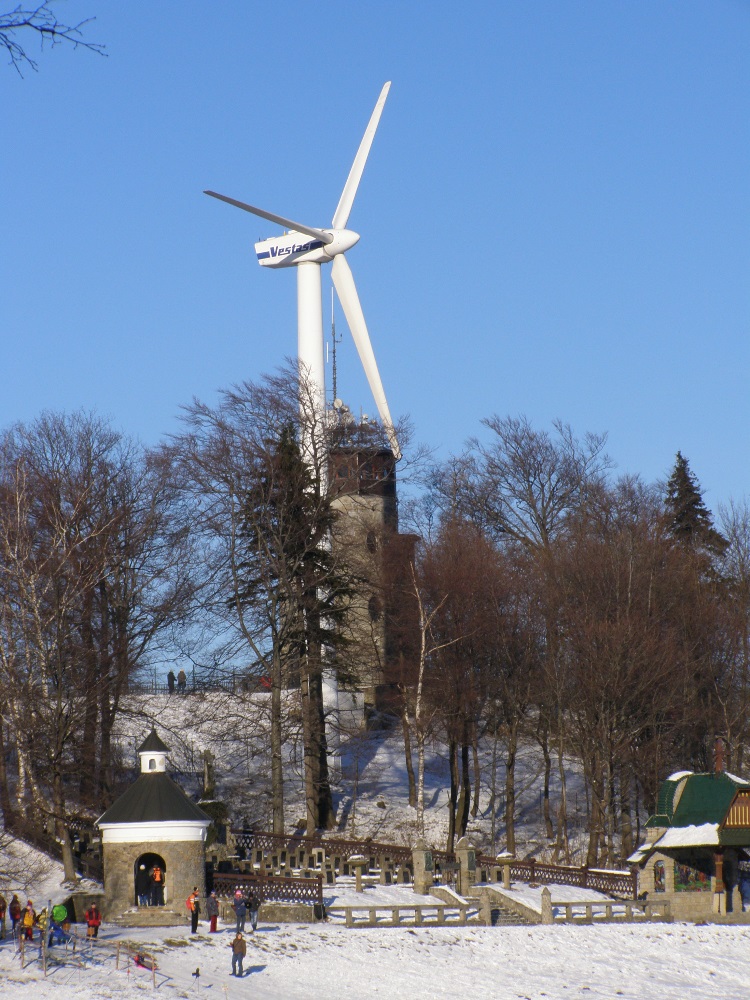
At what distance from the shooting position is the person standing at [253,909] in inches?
1342

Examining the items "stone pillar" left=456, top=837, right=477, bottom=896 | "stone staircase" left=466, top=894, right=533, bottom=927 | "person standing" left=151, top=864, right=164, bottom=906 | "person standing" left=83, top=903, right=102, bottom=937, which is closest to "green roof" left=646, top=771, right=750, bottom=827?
"stone pillar" left=456, top=837, right=477, bottom=896

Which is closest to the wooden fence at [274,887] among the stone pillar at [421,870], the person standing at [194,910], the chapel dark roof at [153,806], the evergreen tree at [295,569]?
the chapel dark roof at [153,806]

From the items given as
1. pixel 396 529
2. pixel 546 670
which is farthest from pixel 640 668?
pixel 396 529

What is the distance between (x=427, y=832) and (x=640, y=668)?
31.4 feet

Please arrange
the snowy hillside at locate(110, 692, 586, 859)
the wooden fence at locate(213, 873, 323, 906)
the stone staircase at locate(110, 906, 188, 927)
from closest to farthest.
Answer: the stone staircase at locate(110, 906, 188, 927), the wooden fence at locate(213, 873, 323, 906), the snowy hillside at locate(110, 692, 586, 859)

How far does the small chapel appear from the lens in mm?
35250

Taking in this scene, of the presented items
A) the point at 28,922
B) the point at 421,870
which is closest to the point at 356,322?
the point at 421,870

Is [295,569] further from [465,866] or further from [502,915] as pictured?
[502,915]

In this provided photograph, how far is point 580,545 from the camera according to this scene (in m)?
59.9

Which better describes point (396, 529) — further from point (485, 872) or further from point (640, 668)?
point (485, 872)

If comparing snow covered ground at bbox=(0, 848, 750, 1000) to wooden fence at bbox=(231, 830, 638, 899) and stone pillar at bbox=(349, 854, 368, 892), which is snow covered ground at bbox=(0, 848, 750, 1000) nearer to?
stone pillar at bbox=(349, 854, 368, 892)

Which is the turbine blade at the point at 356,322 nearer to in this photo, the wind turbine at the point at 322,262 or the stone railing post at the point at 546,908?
the wind turbine at the point at 322,262

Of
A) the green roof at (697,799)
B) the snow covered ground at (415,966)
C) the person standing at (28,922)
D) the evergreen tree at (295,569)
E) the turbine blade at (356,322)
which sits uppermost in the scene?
the turbine blade at (356,322)

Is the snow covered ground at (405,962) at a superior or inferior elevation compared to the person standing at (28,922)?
inferior
